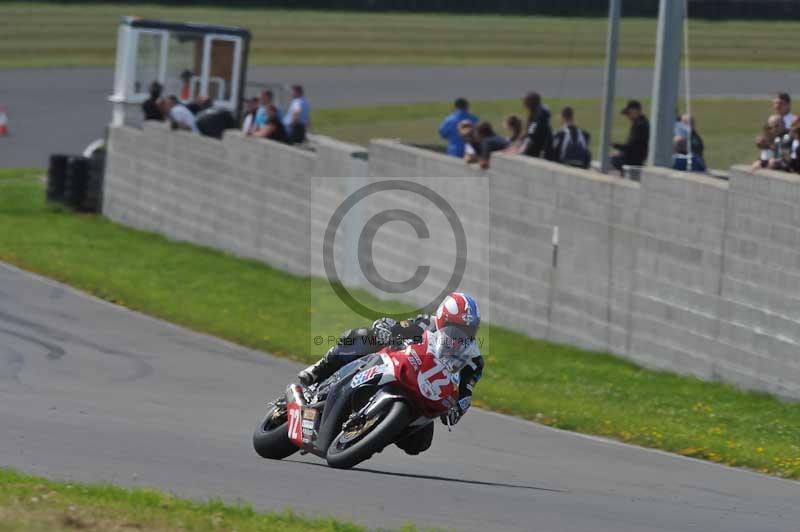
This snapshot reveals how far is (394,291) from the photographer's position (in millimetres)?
21281

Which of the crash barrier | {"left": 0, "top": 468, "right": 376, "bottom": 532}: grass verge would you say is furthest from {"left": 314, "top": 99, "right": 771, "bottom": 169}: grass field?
{"left": 0, "top": 468, "right": 376, "bottom": 532}: grass verge

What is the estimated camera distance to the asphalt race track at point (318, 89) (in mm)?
37781

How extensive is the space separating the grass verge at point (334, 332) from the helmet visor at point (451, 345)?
3734 millimetres

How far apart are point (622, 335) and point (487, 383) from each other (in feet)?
7.33

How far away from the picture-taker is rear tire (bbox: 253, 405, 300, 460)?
34.3 feet

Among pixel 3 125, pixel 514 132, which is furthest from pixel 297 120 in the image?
pixel 3 125

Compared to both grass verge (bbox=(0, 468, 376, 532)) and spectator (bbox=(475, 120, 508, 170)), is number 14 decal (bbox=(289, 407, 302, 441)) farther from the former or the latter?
spectator (bbox=(475, 120, 508, 170))

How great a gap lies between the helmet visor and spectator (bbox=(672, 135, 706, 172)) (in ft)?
29.6

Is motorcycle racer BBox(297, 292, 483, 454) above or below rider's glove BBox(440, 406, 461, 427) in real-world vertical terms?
above

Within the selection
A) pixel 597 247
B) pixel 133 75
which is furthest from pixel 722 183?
pixel 133 75

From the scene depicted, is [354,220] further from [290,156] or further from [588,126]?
[588,126]

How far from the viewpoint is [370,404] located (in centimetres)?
958

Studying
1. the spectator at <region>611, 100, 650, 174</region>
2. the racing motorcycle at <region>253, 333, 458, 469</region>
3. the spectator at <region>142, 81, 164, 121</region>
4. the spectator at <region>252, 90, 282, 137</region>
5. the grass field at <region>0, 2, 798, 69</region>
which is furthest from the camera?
the grass field at <region>0, 2, 798, 69</region>

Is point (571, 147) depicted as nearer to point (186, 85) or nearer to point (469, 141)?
point (469, 141)
